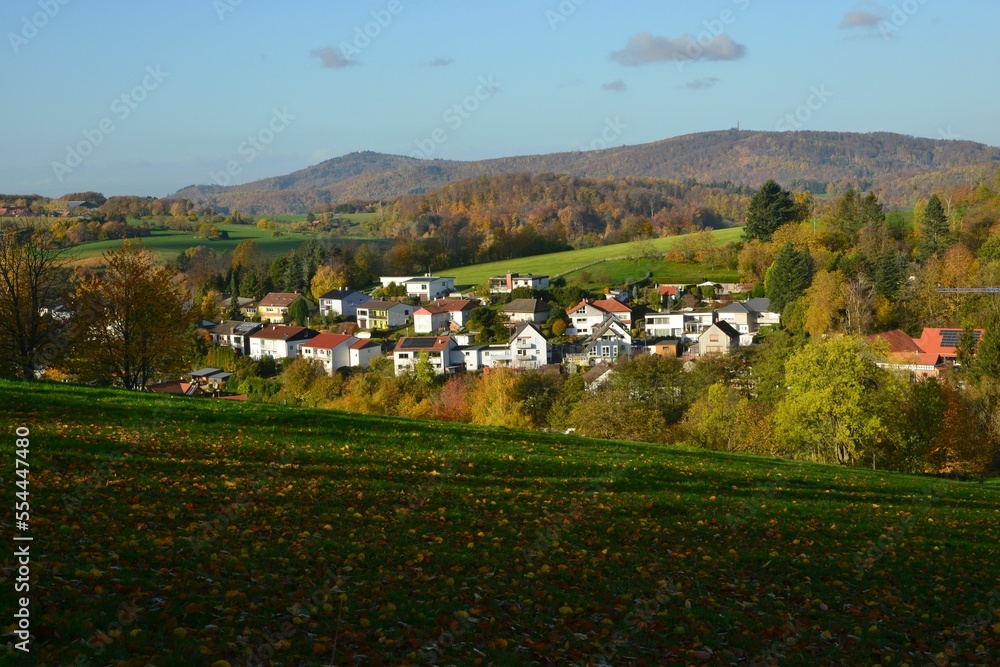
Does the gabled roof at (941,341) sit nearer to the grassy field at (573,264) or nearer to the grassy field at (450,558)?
the grassy field at (573,264)

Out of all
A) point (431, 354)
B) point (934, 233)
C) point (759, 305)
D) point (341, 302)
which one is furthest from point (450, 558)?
point (341, 302)

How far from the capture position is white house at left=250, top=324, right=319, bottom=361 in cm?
8525

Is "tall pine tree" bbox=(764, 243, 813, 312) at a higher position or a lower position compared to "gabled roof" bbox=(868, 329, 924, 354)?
higher

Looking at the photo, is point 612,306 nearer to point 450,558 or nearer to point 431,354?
point 431,354

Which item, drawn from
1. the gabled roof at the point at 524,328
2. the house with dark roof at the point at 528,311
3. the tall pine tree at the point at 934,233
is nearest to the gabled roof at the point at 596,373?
the gabled roof at the point at 524,328

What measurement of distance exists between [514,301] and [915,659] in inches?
3306

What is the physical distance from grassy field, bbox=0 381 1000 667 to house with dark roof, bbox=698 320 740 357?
60.2m

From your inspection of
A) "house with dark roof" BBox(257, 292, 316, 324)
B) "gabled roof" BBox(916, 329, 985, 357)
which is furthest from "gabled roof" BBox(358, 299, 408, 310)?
"gabled roof" BBox(916, 329, 985, 357)

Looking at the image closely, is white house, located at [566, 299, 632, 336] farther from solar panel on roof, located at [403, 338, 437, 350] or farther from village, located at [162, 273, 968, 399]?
solar panel on roof, located at [403, 338, 437, 350]

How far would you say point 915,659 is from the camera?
828cm

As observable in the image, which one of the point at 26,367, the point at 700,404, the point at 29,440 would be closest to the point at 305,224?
the point at 700,404

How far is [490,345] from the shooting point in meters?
81.3

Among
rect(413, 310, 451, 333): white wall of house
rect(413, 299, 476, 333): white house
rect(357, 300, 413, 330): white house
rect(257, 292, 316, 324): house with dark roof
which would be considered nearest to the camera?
rect(413, 310, 451, 333): white wall of house

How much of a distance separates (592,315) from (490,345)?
39.9 feet
